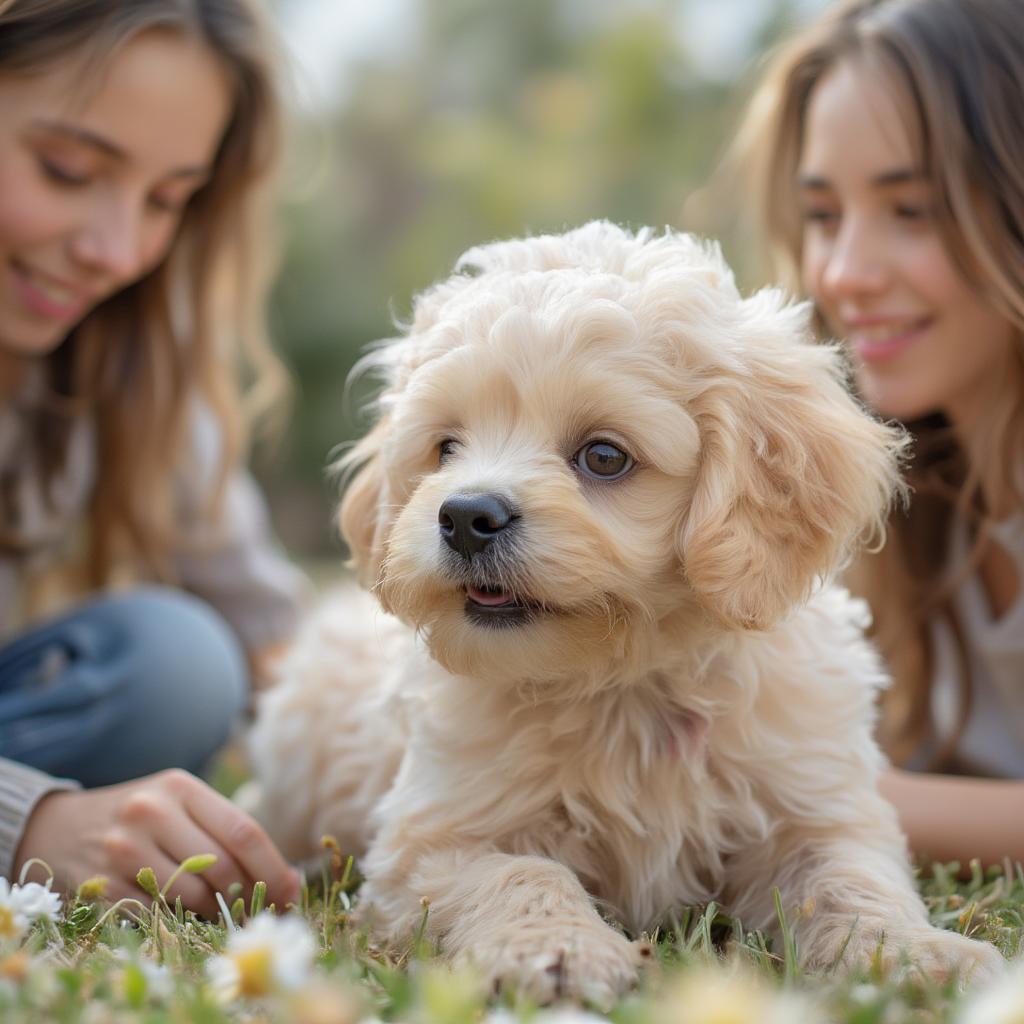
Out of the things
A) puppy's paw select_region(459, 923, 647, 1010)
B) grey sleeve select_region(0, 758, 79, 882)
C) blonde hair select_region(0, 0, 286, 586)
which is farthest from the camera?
blonde hair select_region(0, 0, 286, 586)

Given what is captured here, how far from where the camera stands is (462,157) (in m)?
22.9

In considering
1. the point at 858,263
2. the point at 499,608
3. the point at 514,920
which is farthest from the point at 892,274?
the point at 514,920

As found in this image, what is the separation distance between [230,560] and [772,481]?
2.89 meters

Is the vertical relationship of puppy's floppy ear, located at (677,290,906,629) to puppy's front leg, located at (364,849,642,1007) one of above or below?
above

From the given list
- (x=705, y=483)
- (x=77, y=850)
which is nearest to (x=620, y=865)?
(x=705, y=483)

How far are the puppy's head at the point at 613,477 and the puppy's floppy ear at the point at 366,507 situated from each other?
25cm

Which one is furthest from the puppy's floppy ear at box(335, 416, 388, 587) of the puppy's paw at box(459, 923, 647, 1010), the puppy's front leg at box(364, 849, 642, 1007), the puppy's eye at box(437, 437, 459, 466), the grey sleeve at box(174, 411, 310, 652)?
the grey sleeve at box(174, 411, 310, 652)

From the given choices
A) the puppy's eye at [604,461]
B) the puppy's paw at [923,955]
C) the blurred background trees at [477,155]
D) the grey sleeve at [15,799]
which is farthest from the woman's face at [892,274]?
the blurred background trees at [477,155]

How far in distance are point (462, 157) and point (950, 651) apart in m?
20.5

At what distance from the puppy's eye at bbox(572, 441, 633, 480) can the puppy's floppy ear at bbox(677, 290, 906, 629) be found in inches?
5.7

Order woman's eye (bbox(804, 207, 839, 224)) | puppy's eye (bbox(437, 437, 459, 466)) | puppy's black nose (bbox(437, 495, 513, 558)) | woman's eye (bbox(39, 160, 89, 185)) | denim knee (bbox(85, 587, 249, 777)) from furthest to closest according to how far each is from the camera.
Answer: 1. woman's eye (bbox(804, 207, 839, 224))
2. denim knee (bbox(85, 587, 249, 777))
3. woman's eye (bbox(39, 160, 89, 185))
4. puppy's eye (bbox(437, 437, 459, 466))
5. puppy's black nose (bbox(437, 495, 513, 558))

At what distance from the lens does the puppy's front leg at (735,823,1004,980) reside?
199 cm

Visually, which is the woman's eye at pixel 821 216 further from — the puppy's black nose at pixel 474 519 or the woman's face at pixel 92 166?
the puppy's black nose at pixel 474 519

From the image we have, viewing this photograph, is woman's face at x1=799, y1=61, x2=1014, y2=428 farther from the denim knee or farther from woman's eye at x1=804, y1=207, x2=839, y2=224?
the denim knee
